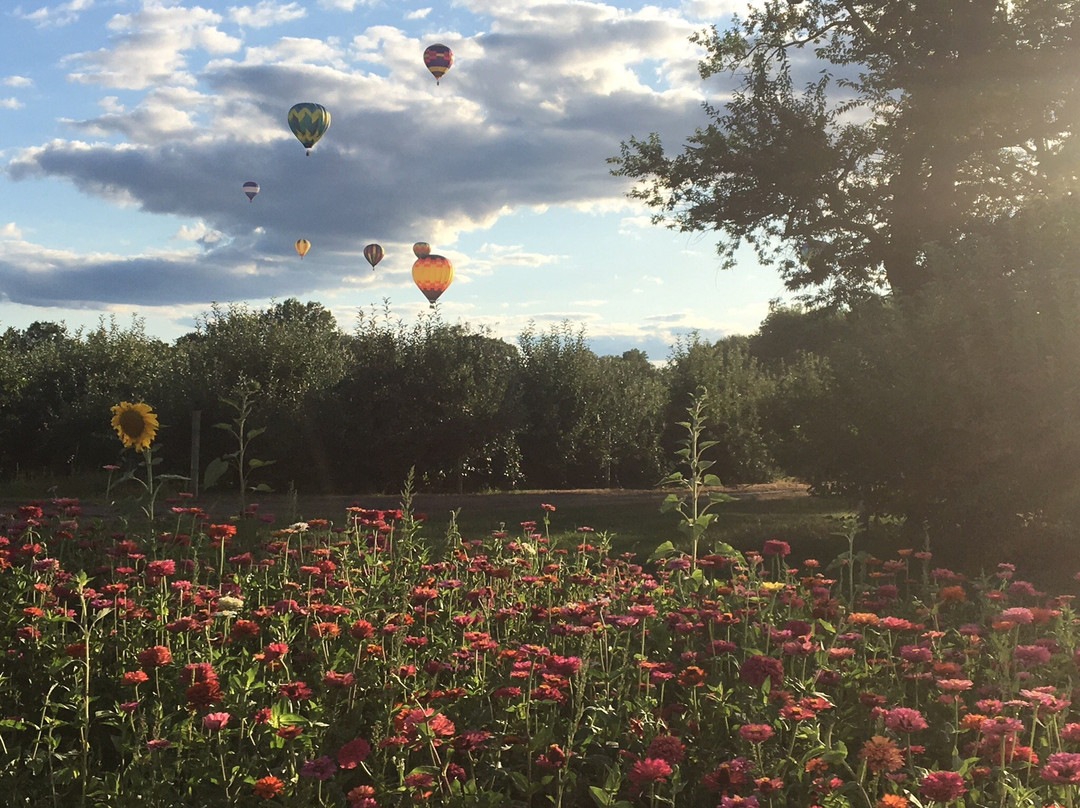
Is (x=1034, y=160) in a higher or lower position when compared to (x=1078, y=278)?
higher

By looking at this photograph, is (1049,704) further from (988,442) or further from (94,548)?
(988,442)

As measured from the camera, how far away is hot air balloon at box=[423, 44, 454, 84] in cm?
2897

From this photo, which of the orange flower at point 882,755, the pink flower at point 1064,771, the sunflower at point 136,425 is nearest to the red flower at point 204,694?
the orange flower at point 882,755

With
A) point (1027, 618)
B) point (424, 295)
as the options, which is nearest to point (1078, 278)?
point (1027, 618)

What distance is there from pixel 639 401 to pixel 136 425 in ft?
60.8

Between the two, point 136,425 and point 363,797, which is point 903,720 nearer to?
point 363,797

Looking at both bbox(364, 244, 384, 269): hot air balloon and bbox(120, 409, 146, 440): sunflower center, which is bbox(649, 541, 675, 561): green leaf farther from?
bbox(364, 244, 384, 269): hot air balloon

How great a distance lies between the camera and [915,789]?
316 centimetres

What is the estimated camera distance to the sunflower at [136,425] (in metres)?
6.49

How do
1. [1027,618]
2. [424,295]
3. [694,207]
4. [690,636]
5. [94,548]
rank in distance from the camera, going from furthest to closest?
[424,295], [694,207], [94,548], [690,636], [1027,618]

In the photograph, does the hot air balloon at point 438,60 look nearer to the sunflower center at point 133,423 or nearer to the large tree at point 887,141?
the large tree at point 887,141

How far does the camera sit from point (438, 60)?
2895cm

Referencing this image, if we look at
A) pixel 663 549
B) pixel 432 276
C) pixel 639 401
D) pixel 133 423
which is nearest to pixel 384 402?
pixel 639 401

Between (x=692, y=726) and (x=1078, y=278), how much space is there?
853cm
